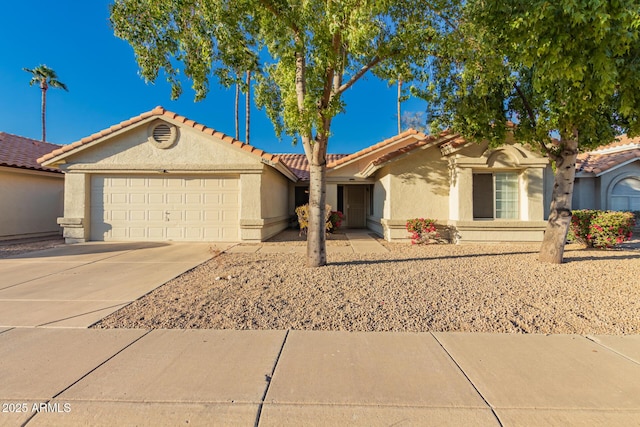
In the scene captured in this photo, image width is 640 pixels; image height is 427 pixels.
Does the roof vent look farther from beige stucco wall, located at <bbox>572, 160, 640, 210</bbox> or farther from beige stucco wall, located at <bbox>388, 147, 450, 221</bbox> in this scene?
beige stucco wall, located at <bbox>572, 160, 640, 210</bbox>

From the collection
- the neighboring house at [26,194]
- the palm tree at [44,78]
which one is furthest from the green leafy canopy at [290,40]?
the palm tree at [44,78]

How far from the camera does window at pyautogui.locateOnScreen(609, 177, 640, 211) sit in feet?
52.5

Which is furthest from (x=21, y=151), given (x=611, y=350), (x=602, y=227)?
(x=602, y=227)

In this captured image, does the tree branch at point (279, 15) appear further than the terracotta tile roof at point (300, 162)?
No

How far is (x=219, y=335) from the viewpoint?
3.87 meters

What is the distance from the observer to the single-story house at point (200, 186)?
36.6 feet

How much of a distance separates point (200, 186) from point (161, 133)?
2.32 metres

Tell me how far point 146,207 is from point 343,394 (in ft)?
36.6

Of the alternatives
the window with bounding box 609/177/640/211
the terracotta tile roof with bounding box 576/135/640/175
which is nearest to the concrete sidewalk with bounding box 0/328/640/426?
the terracotta tile roof with bounding box 576/135/640/175

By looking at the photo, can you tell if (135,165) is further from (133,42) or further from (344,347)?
(344,347)

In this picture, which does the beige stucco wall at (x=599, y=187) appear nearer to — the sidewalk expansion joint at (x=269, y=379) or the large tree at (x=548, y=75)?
the large tree at (x=548, y=75)

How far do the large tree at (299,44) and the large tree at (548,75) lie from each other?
1.03m

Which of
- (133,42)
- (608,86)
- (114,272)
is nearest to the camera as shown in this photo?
(608,86)

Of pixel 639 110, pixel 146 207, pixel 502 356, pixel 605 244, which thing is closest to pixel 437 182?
pixel 605 244
